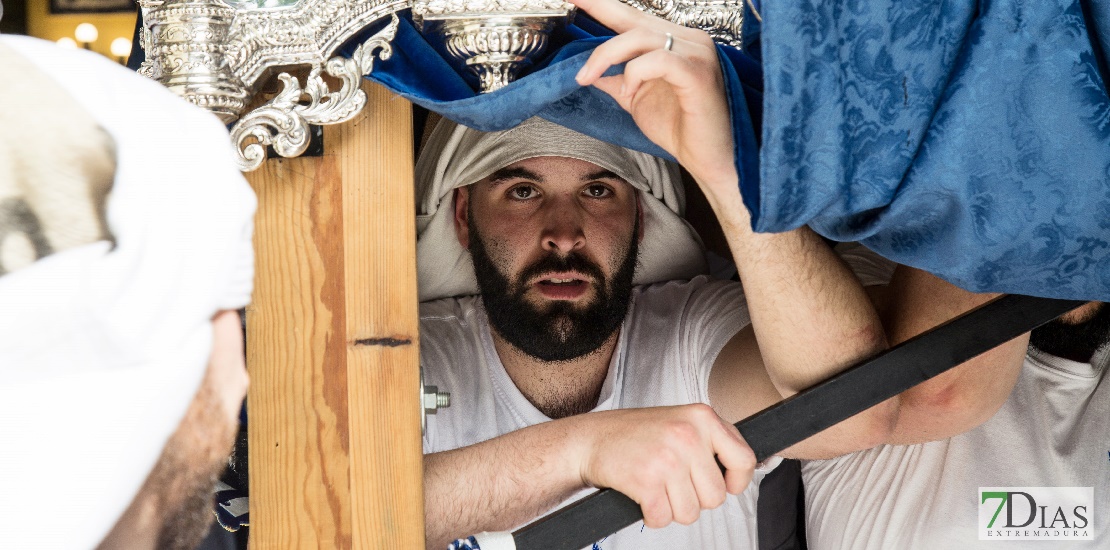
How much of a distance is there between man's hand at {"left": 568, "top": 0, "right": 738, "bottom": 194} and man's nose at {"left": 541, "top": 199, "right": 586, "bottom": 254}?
76 cm

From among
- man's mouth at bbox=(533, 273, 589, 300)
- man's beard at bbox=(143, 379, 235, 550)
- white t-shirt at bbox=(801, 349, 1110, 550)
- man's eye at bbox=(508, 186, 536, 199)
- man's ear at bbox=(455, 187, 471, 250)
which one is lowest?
white t-shirt at bbox=(801, 349, 1110, 550)

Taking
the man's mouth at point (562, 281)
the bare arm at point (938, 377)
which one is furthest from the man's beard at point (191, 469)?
the man's mouth at point (562, 281)

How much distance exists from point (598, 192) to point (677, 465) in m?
0.82

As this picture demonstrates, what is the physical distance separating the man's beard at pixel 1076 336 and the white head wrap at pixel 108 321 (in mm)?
1706

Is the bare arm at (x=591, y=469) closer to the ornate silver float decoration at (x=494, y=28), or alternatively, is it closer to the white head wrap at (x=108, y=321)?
the ornate silver float decoration at (x=494, y=28)

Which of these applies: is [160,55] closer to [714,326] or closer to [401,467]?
[401,467]

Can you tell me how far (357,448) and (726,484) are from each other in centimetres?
43

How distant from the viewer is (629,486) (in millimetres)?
1133

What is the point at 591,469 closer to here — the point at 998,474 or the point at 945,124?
the point at 945,124

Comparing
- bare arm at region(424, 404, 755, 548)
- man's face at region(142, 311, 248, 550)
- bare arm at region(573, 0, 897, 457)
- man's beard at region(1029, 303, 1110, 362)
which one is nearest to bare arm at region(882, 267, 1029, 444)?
bare arm at region(573, 0, 897, 457)

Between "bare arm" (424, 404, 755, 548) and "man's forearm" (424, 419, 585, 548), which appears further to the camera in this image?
"man's forearm" (424, 419, 585, 548)

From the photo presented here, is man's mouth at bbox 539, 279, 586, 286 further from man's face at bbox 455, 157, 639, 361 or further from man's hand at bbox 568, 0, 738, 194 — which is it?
man's hand at bbox 568, 0, 738, 194

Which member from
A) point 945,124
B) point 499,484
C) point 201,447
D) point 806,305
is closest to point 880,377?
point 806,305

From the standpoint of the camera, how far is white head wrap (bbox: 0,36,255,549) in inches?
16.8
